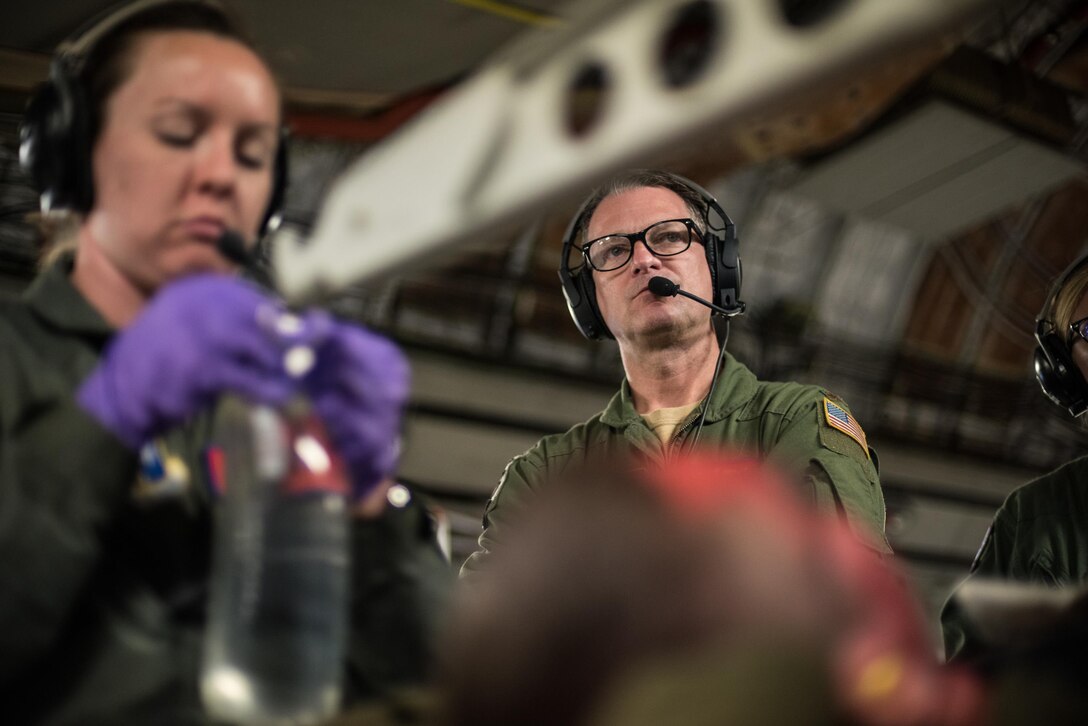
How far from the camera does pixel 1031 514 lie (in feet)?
6.90

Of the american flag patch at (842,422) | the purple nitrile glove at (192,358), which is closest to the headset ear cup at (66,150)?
the purple nitrile glove at (192,358)

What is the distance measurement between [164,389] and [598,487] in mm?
466

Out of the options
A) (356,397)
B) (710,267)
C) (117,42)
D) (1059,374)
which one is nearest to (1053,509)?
(1059,374)

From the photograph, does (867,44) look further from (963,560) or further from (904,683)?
(963,560)

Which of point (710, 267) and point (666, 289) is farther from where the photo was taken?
point (710, 267)

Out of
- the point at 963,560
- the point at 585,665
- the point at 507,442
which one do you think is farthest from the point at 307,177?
the point at 963,560

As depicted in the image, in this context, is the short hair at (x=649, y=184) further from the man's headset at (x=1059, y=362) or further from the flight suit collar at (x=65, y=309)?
the flight suit collar at (x=65, y=309)

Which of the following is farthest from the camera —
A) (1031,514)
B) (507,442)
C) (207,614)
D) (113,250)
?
(507,442)

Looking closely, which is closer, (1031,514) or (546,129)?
(546,129)

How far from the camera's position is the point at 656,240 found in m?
1.99

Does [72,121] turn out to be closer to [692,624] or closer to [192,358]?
[192,358]

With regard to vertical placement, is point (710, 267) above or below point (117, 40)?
below

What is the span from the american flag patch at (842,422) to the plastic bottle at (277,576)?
3.40 feet

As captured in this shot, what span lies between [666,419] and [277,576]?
1140 millimetres
